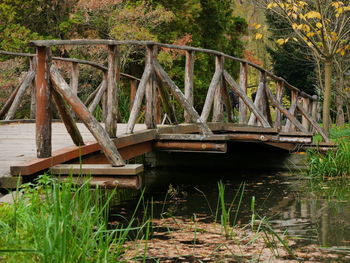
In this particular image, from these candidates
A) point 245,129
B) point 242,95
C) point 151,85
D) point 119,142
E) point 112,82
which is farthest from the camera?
point 245,129

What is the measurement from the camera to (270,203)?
28.7 ft

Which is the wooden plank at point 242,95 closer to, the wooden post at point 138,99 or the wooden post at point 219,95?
the wooden post at point 219,95

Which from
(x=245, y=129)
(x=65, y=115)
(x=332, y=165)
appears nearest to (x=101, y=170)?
(x=65, y=115)

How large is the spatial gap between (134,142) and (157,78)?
970mm

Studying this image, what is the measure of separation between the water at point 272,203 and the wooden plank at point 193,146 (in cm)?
54

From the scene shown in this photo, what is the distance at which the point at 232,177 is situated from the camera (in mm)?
12109

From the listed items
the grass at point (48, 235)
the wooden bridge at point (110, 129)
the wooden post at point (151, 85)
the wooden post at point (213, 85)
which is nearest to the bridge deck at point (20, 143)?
the wooden bridge at point (110, 129)

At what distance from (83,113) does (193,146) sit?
263cm

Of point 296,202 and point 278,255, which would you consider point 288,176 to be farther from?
point 278,255

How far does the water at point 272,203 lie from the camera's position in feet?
22.4

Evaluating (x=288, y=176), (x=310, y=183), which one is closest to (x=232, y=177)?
(x=288, y=176)

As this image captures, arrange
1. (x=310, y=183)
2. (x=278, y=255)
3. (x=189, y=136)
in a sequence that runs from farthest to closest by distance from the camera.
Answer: (x=310, y=183), (x=189, y=136), (x=278, y=255)

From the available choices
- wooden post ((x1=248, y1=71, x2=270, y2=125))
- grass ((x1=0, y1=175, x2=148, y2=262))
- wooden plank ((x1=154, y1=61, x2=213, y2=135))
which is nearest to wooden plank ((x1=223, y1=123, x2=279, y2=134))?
wooden post ((x1=248, y1=71, x2=270, y2=125))

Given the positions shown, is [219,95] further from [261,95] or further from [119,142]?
[119,142]
